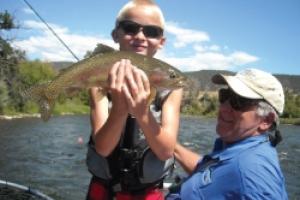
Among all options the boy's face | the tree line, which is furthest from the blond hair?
the tree line

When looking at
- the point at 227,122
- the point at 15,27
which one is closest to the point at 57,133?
the point at 15,27

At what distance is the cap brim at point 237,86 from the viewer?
3.81 meters

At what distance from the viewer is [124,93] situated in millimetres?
2898

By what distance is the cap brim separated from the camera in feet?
12.5

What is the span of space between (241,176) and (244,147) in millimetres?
356

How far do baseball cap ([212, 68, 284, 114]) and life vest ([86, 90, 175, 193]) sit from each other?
2.77 ft

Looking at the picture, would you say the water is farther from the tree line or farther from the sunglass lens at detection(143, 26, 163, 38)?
the sunglass lens at detection(143, 26, 163, 38)

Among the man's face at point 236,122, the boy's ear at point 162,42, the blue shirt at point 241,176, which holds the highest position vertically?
the boy's ear at point 162,42

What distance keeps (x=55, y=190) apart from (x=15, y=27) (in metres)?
25.5

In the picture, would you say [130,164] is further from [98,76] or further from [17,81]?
[17,81]

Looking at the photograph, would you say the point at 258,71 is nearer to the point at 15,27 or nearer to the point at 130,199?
the point at 130,199

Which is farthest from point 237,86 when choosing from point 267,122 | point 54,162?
point 54,162

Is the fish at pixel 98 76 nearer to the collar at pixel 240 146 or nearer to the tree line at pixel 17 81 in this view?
the collar at pixel 240 146

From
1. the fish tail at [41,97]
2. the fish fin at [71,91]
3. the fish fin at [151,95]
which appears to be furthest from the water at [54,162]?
the fish fin at [151,95]
